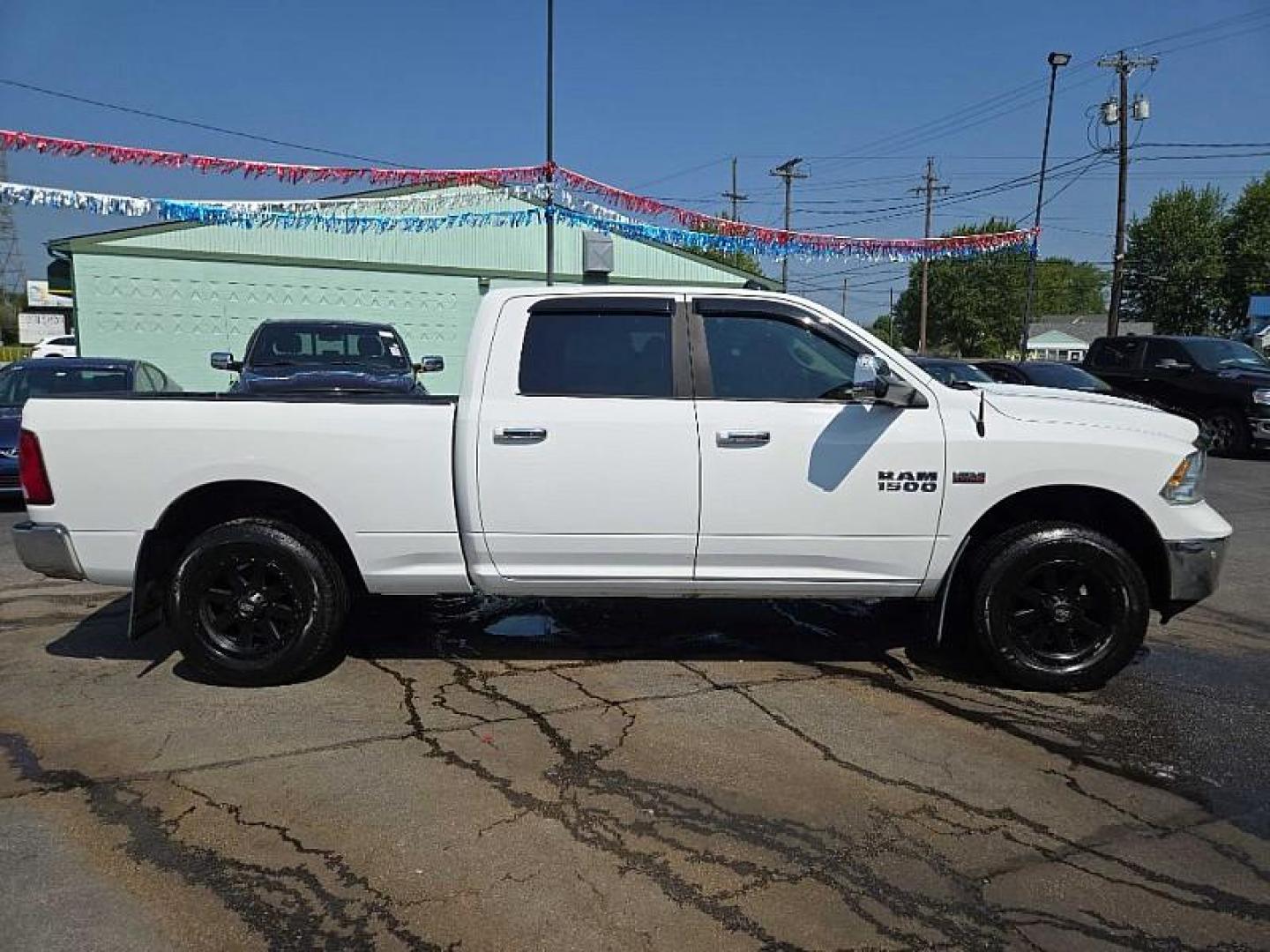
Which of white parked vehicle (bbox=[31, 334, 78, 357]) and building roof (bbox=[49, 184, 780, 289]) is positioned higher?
building roof (bbox=[49, 184, 780, 289])

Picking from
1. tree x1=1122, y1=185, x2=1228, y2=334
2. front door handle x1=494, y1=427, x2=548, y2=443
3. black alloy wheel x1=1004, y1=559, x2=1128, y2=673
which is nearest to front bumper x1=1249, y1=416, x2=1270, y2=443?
black alloy wheel x1=1004, y1=559, x2=1128, y2=673

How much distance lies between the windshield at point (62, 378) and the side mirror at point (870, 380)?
359 inches

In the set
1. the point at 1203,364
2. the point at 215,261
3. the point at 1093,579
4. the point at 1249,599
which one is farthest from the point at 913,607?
the point at 215,261

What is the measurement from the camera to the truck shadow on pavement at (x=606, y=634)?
520 centimetres

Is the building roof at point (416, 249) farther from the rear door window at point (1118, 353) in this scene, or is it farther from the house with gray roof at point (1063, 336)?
the house with gray roof at point (1063, 336)

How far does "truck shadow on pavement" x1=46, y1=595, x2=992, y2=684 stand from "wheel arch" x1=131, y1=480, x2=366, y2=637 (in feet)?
1.62

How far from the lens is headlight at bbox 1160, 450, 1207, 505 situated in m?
4.46

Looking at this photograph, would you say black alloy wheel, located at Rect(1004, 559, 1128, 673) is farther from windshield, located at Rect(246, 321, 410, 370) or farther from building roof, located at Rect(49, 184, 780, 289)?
building roof, located at Rect(49, 184, 780, 289)

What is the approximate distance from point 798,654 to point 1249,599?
366 cm

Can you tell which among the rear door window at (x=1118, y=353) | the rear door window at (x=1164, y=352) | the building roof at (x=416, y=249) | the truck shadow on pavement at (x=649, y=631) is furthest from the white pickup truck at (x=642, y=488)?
the building roof at (x=416, y=249)

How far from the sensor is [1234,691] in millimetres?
4766

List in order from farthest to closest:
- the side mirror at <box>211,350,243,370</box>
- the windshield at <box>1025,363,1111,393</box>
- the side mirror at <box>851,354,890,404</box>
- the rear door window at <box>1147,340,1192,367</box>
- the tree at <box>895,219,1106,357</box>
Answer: the tree at <box>895,219,1106,357</box> → the rear door window at <box>1147,340,1192,367</box> → the windshield at <box>1025,363,1111,393</box> → the side mirror at <box>211,350,243,370</box> → the side mirror at <box>851,354,890,404</box>

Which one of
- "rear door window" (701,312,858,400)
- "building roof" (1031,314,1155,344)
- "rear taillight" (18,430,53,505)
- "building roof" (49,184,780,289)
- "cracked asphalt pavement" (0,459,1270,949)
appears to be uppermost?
"building roof" (1031,314,1155,344)

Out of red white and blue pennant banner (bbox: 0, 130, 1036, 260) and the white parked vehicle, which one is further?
the white parked vehicle
